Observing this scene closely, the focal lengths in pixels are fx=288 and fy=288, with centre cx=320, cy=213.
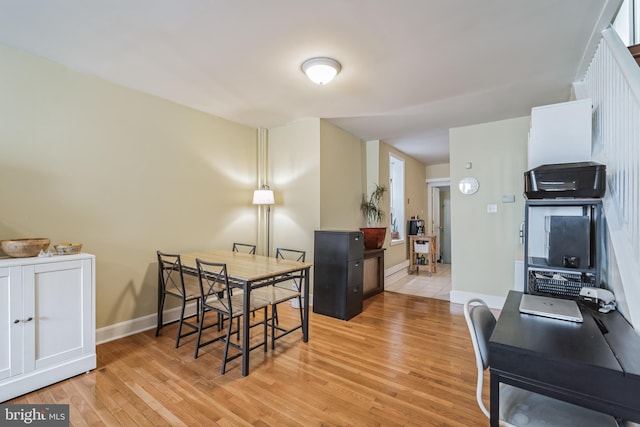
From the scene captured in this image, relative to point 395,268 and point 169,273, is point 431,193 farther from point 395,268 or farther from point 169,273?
point 169,273

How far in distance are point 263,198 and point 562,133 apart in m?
3.03

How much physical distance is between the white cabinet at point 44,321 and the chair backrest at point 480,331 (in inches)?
102

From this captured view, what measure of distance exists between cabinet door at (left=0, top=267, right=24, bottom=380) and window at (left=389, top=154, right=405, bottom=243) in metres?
5.36

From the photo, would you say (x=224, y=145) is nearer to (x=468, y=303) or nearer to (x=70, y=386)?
(x=70, y=386)

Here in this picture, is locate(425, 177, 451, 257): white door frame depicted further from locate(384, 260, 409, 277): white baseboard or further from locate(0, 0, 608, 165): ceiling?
locate(0, 0, 608, 165): ceiling

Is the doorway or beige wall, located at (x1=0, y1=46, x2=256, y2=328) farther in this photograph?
the doorway

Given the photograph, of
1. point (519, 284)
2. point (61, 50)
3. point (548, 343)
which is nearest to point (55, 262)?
point (61, 50)

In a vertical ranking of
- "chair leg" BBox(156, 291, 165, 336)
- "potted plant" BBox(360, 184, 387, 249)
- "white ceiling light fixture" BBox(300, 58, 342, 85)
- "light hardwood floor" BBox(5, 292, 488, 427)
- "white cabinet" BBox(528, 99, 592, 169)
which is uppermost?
"white ceiling light fixture" BBox(300, 58, 342, 85)

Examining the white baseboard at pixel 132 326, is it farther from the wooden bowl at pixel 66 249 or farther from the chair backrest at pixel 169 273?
the wooden bowl at pixel 66 249

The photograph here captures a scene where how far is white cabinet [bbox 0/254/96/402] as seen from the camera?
72.9 inches

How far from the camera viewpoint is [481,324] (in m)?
1.43

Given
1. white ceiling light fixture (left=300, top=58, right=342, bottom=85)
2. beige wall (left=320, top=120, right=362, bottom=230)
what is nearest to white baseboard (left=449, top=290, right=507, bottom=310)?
beige wall (left=320, top=120, right=362, bottom=230)

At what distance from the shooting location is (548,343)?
3.84 feet

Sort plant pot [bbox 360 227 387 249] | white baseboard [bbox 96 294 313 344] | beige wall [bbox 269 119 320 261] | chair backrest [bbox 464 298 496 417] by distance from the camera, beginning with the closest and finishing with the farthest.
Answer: chair backrest [bbox 464 298 496 417] → white baseboard [bbox 96 294 313 344] → beige wall [bbox 269 119 320 261] → plant pot [bbox 360 227 387 249]
